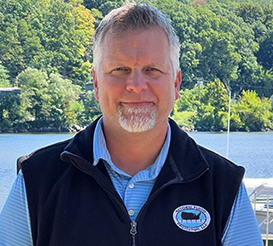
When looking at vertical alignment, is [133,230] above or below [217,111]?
above

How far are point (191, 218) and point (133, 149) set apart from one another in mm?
239

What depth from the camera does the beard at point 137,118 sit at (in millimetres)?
1190

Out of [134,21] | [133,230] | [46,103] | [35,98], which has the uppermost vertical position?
[134,21]

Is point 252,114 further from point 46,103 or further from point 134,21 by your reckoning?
point 134,21

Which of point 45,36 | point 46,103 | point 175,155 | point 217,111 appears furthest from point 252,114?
point 175,155

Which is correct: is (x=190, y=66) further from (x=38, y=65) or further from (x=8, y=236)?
(x=8, y=236)

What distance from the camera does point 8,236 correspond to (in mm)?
1100

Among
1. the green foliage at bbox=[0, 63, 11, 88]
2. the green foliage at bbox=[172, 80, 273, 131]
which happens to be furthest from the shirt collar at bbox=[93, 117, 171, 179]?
the green foliage at bbox=[0, 63, 11, 88]

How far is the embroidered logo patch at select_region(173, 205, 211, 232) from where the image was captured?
1127 mm

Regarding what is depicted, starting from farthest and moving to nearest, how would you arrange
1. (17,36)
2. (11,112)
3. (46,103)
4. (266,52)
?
1. (266,52)
2. (17,36)
3. (46,103)
4. (11,112)

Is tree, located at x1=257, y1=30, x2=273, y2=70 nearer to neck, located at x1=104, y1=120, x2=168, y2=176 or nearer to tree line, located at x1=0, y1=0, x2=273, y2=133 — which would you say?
tree line, located at x1=0, y1=0, x2=273, y2=133

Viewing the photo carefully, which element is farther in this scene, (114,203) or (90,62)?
(90,62)

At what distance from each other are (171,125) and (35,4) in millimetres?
55307

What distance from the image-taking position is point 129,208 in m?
1.15
